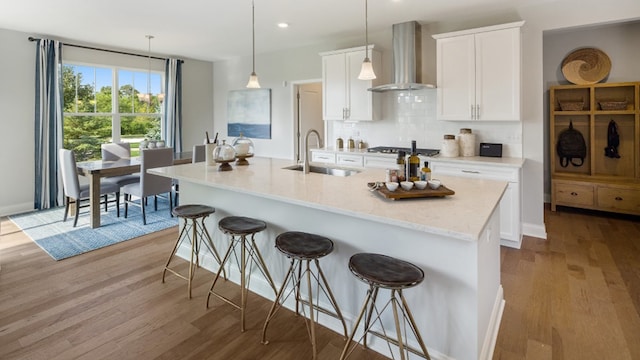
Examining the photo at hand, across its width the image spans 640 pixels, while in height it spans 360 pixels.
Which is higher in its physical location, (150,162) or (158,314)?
(150,162)

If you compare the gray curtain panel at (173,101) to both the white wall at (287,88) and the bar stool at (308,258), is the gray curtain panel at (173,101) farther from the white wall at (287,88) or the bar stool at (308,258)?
the bar stool at (308,258)

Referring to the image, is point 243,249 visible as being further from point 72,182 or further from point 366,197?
point 72,182

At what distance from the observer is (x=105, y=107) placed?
19.5 ft

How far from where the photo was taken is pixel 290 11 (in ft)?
13.3

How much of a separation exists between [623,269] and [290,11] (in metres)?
4.14

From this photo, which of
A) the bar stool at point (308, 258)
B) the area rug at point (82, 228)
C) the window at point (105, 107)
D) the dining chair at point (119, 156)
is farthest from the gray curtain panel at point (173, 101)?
the bar stool at point (308, 258)

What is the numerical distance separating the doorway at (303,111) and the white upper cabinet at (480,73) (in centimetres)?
270

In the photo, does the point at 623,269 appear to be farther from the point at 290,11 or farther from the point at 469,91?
the point at 290,11

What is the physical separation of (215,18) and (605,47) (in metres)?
5.08

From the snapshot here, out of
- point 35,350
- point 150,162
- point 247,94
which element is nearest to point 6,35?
point 150,162

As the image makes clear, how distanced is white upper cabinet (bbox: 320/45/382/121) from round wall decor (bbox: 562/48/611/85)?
261 cm

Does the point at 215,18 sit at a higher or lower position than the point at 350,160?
higher

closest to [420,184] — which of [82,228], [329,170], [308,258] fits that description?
[308,258]

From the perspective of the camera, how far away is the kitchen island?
1.69m
